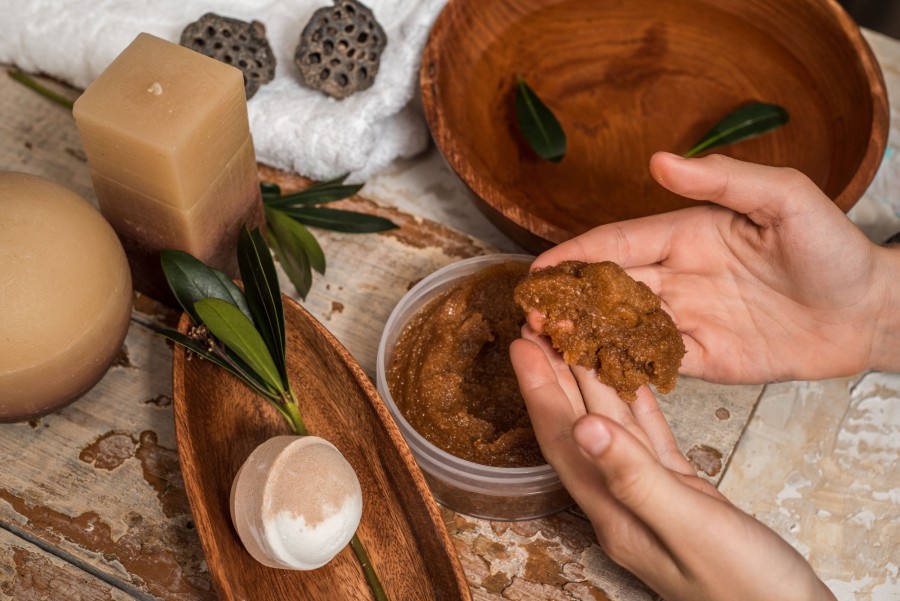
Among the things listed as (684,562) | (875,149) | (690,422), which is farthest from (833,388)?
(684,562)

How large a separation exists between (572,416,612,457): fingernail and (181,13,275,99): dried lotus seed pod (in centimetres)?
76

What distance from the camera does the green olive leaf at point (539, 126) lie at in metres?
1.22

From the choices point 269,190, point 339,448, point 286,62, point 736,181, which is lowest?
point 339,448

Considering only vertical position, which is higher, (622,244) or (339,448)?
(622,244)

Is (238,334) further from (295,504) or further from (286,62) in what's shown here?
(286,62)

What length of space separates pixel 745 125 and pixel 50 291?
0.94 m

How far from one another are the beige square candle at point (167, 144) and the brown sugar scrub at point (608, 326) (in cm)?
37

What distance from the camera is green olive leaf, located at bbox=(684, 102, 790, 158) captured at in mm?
1245

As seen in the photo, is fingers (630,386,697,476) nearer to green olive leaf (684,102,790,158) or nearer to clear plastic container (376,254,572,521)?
clear plastic container (376,254,572,521)

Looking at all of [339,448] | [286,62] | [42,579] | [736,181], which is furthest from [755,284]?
[42,579]

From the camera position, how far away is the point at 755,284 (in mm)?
1090

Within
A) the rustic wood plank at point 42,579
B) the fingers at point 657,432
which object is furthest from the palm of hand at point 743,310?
the rustic wood plank at point 42,579

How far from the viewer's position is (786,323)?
3.61 feet

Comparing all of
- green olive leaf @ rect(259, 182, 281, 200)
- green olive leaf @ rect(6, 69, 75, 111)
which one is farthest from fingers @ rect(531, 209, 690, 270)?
green olive leaf @ rect(6, 69, 75, 111)
